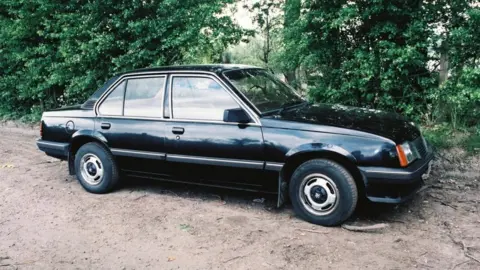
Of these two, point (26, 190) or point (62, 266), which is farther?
point (26, 190)

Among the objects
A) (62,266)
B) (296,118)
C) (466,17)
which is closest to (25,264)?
(62,266)

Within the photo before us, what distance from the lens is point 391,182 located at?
4.13 meters

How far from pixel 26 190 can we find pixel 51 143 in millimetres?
743

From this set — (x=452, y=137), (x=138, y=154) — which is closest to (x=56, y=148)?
(x=138, y=154)

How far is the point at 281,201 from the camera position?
464cm

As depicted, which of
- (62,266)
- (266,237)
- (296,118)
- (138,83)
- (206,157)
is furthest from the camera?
(138,83)

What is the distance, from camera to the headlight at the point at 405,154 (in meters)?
4.14

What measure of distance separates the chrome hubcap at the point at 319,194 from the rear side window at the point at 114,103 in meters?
2.66

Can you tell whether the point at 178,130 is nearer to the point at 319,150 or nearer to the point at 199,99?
the point at 199,99

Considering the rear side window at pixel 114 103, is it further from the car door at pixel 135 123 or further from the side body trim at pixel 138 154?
the side body trim at pixel 138 154

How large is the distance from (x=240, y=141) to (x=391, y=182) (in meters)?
1.61

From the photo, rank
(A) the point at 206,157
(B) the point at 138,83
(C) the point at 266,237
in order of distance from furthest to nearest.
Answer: (B) the point at 138,83 → (A) the point at 206,157 → (C) the point at 266,237

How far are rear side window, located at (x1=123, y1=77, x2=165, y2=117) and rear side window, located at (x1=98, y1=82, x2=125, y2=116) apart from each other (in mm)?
99

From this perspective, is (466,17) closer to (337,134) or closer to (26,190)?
(337,134)
